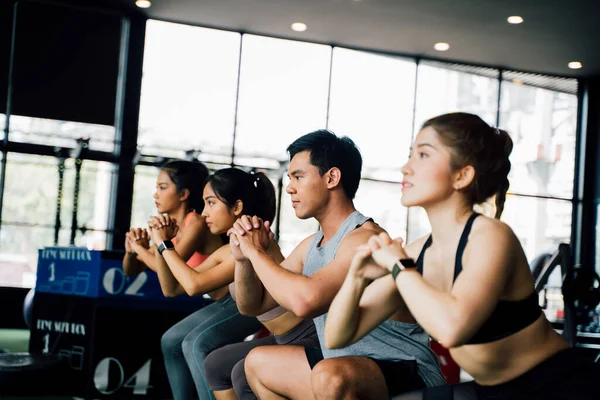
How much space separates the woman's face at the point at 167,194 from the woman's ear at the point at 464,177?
235 centimetres

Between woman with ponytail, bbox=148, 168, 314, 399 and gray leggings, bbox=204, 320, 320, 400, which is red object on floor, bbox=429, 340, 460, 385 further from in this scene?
gray leggings, bbox=204, 320, 320, 400

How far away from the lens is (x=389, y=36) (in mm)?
9297

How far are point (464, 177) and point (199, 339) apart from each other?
1802 mm

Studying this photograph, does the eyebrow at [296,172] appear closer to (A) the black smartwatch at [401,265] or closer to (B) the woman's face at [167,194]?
(A) the black smartwatch at [401,265]

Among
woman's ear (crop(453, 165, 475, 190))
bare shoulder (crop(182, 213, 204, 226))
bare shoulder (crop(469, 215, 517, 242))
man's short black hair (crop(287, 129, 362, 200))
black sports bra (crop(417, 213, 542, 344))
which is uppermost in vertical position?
man's short black hair (crop(287, 129, 362, 200))

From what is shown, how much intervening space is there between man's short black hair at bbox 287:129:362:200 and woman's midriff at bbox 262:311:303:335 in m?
0.54

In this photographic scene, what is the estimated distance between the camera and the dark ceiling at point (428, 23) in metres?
8.12

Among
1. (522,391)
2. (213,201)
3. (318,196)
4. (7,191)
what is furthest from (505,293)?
(7,191)

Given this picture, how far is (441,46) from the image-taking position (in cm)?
962

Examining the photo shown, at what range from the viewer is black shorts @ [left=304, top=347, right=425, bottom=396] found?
1.99 meters

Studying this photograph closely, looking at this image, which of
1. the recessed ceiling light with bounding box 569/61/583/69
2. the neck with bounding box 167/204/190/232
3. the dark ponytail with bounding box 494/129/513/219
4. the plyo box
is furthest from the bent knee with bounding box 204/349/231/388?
the recessed ceiling light with bounding box 569/61/583/69

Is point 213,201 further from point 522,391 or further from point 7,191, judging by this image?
point 7,191

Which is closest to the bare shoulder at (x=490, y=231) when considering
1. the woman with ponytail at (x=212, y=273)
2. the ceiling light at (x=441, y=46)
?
the woman with ponytail at (x=212, y=273)

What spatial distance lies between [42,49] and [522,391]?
793 centimetres
